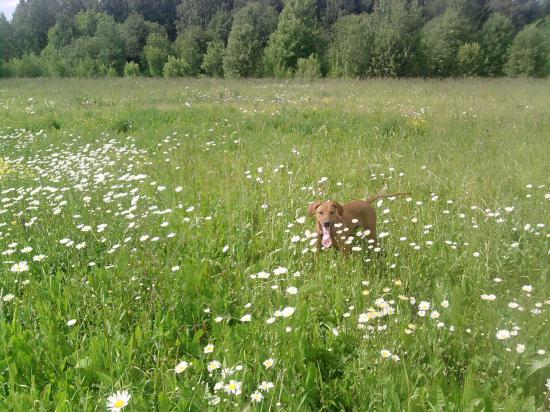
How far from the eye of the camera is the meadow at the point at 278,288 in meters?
1.79

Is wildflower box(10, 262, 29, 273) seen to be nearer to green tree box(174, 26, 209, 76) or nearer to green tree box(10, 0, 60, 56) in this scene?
green tree box(174, 26, 209, 76)

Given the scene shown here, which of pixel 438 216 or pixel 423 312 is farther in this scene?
pixel 438 216

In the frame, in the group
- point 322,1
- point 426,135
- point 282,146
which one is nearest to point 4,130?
point 282,146

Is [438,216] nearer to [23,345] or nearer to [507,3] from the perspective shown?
[23,345]

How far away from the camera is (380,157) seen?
5402 mm

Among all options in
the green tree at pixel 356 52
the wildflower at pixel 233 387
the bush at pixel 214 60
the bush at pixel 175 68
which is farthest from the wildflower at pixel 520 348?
the bush at pixel 175 68

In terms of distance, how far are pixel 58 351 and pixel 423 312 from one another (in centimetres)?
193

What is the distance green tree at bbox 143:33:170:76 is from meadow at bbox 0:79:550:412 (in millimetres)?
43631

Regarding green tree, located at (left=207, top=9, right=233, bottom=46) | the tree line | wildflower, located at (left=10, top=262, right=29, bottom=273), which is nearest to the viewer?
wildflower, located at (left=10, top=262, right=29, bottom=273)

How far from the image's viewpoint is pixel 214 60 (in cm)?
3947

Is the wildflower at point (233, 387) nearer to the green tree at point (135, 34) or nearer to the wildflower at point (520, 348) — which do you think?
the wildflower at point (520, 348)

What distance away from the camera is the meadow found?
5.87ft

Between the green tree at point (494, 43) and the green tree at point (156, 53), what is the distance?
33.2 m

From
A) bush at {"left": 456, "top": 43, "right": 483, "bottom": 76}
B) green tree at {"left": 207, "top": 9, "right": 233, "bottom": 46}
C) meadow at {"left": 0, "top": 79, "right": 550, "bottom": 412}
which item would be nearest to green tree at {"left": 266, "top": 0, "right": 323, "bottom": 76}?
bush at {"left": 456, "top": 43, "right": 483, "bottom": 76}
